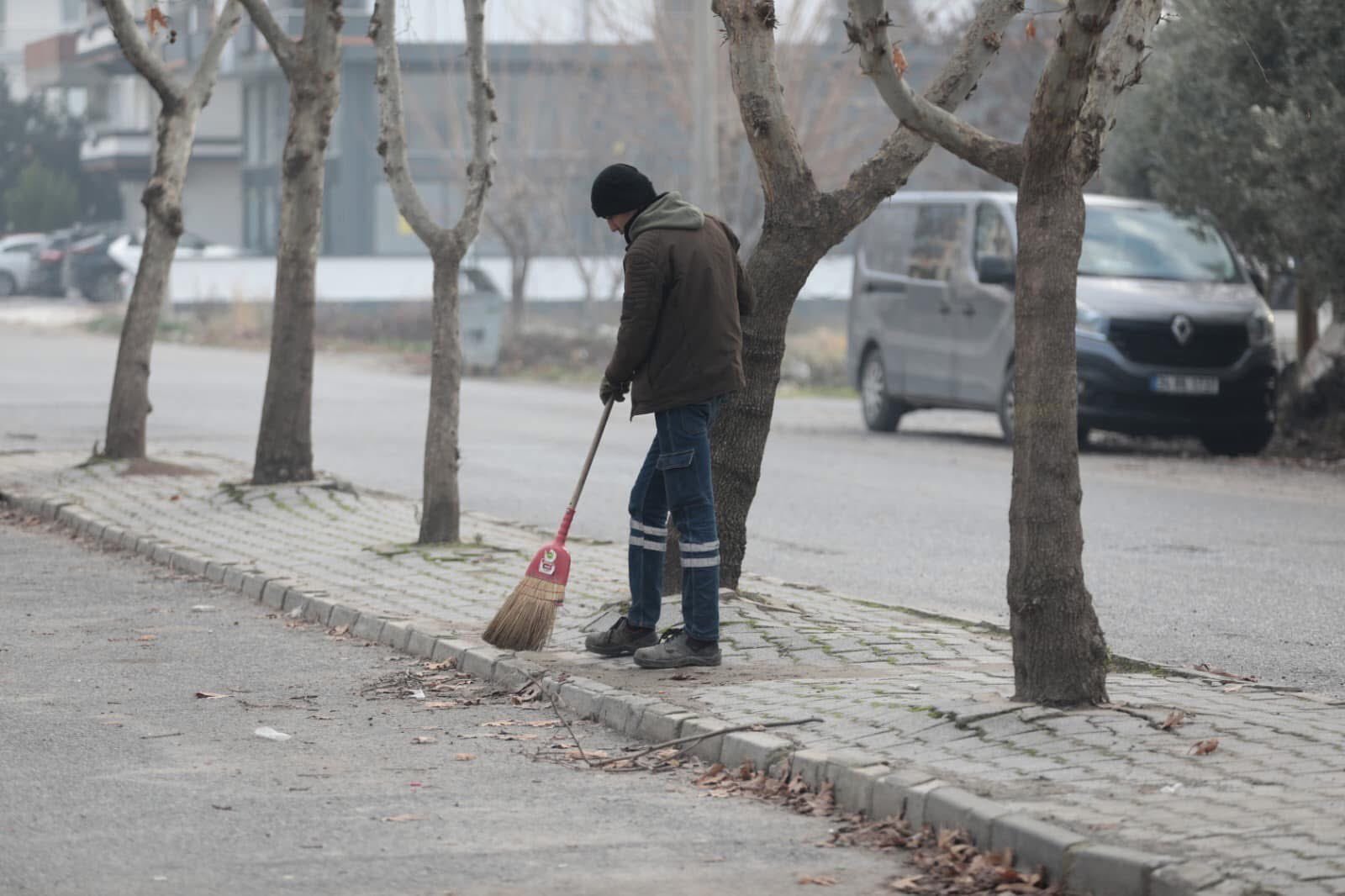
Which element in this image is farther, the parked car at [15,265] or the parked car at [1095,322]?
the parked car at [15,265]

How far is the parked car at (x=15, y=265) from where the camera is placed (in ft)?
174

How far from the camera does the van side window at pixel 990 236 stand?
19.3 m

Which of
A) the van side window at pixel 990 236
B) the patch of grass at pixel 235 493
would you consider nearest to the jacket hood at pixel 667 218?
the patch of grass at pixel 235 493

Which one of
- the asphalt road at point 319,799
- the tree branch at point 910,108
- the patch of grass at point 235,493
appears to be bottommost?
the patch of grass at point 235,493

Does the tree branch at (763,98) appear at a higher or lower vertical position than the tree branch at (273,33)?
lower

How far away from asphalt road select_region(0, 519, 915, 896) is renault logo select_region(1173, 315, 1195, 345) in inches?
428

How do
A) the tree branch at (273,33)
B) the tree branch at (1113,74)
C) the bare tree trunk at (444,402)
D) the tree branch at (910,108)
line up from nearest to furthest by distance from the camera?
the tree branch at (910,108) → the tree branch at (1113,74) → the bare tree trunk at (444,402) → the tree branch at (273,33)

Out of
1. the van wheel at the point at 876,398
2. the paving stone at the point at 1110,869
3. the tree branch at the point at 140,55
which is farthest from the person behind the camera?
the van wheel at the point at 876,398

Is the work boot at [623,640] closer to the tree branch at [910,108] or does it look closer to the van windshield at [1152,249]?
the tree branch at [910,108]

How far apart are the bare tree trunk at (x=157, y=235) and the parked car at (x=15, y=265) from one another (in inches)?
1554

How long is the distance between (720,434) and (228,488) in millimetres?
6037

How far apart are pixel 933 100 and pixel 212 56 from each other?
26.3ft

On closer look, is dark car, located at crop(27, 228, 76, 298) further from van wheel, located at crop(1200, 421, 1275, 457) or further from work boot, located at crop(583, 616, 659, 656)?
work boot, located at crop(583, 616, 659, 656)

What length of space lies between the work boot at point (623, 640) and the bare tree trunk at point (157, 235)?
789 cm
